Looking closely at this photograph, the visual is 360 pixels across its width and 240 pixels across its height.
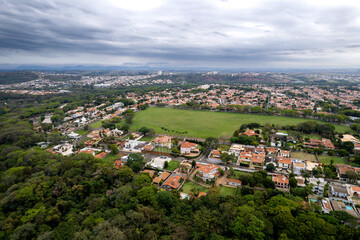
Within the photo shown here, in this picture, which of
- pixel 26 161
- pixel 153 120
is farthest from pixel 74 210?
pixel 153 120

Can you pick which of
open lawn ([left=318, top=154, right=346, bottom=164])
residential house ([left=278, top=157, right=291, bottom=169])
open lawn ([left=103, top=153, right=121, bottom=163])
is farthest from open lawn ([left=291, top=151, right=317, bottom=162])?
open lawn ([left=103, top=153, right=121, bottom=163])

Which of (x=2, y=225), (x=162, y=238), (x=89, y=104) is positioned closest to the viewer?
(x=162, y=238)

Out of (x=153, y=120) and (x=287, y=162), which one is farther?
(x=153, y=120)

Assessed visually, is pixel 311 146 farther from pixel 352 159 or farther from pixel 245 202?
pixel 245 202

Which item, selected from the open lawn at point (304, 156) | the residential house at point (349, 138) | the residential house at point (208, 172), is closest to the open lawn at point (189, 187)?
the residential house at point (208, 172)

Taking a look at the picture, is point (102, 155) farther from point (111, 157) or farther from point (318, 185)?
point (318, 185)

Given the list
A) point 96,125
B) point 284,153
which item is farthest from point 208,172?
point 96,125

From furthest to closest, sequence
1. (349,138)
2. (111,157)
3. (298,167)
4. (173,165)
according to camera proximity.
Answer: (349,138) < (111,157) < (173,165) < (298,167)
